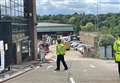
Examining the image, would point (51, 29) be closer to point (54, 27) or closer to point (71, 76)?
point (54, 27)

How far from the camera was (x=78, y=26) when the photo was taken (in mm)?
188500

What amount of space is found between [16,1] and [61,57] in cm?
1627

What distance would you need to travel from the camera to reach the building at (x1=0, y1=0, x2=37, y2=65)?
31.6 metres

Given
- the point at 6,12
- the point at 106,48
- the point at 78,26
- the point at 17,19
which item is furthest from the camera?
the point at 78,26

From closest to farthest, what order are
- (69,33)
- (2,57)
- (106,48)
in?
1. (2,57)
2. (106,48)
3. (69,33)

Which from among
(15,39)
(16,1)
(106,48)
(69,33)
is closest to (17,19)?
(16,1)

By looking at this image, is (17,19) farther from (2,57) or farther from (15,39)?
(2,57)

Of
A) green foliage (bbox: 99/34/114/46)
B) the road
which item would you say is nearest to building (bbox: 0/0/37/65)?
the road

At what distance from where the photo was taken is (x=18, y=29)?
4075 centimetres

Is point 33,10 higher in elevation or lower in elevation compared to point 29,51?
higher

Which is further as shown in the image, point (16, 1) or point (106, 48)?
point (106, 48)

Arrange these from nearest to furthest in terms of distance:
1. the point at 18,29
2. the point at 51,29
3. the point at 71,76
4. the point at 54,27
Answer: the point at 71,76, the point at 18,29, the point at 51,29, the point at 54,27

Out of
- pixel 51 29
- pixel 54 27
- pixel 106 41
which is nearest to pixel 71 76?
pixel 106 41

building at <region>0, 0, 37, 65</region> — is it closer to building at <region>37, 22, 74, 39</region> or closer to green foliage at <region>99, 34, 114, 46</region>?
green foliage at <region>99, 34, 114, 46</region>
